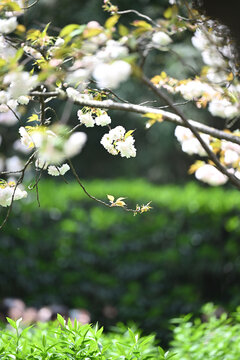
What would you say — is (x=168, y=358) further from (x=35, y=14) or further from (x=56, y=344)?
(x=35, y=14)

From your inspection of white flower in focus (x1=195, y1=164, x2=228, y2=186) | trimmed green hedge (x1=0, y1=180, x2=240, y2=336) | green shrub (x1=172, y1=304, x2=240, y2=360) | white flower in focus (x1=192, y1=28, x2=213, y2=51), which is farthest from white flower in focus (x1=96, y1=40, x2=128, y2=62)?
trimmed green hedge (x1=0, y1=180, x2=240, y2=336)

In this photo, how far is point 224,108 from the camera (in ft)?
8.64

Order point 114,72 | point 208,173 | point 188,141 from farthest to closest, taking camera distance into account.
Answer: point 208,173 < point 188,141 < point 114,72

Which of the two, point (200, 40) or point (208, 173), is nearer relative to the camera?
point (200, 40)

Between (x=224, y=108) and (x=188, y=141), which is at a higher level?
(x=224, y=108)

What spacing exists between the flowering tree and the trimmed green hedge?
2035 millimetres

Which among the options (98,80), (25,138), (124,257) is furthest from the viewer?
(124,257)

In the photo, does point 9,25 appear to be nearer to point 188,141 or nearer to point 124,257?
point 188,141

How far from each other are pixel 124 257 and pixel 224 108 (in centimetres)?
250

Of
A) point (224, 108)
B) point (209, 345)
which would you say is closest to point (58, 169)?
point (224, 108)

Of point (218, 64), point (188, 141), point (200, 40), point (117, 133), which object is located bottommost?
point (188, 141)

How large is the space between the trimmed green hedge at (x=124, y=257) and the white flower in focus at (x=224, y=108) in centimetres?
205

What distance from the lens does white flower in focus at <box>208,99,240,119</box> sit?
7.82 ft

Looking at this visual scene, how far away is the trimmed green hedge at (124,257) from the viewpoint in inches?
182
